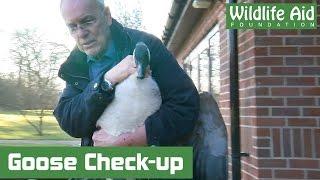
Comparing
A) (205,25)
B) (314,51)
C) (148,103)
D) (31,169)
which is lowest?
(31,169)

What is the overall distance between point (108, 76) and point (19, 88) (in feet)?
1.94

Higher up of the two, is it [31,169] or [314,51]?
[314,51]

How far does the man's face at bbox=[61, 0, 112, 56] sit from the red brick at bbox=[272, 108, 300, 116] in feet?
3.72

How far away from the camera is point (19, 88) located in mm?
3166

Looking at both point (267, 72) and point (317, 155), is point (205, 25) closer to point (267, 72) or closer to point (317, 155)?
point (267, 72)

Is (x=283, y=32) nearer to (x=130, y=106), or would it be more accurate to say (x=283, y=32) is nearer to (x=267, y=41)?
(x=267, y=41)

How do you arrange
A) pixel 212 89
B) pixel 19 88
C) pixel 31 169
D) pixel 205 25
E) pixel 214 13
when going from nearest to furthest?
pixel 31 169
pixel 19 88
pixel 212 89
pixel 214 13
pixel 205 25

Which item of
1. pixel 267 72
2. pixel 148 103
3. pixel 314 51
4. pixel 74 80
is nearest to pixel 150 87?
pixel 148 103

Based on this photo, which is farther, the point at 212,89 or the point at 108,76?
the point at 212,89

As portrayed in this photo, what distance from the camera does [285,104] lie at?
323 cm

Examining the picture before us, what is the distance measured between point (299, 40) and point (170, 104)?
94 centimetres

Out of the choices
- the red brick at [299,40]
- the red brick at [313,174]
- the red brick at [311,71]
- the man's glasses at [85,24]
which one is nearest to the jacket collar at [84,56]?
the man's glasses at [85,24]

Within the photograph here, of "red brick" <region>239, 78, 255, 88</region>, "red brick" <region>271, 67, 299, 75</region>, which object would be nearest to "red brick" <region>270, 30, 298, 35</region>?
"red brick" <region>271, 67, 299, 75</region>

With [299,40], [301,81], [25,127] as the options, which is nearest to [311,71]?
[301,81]
